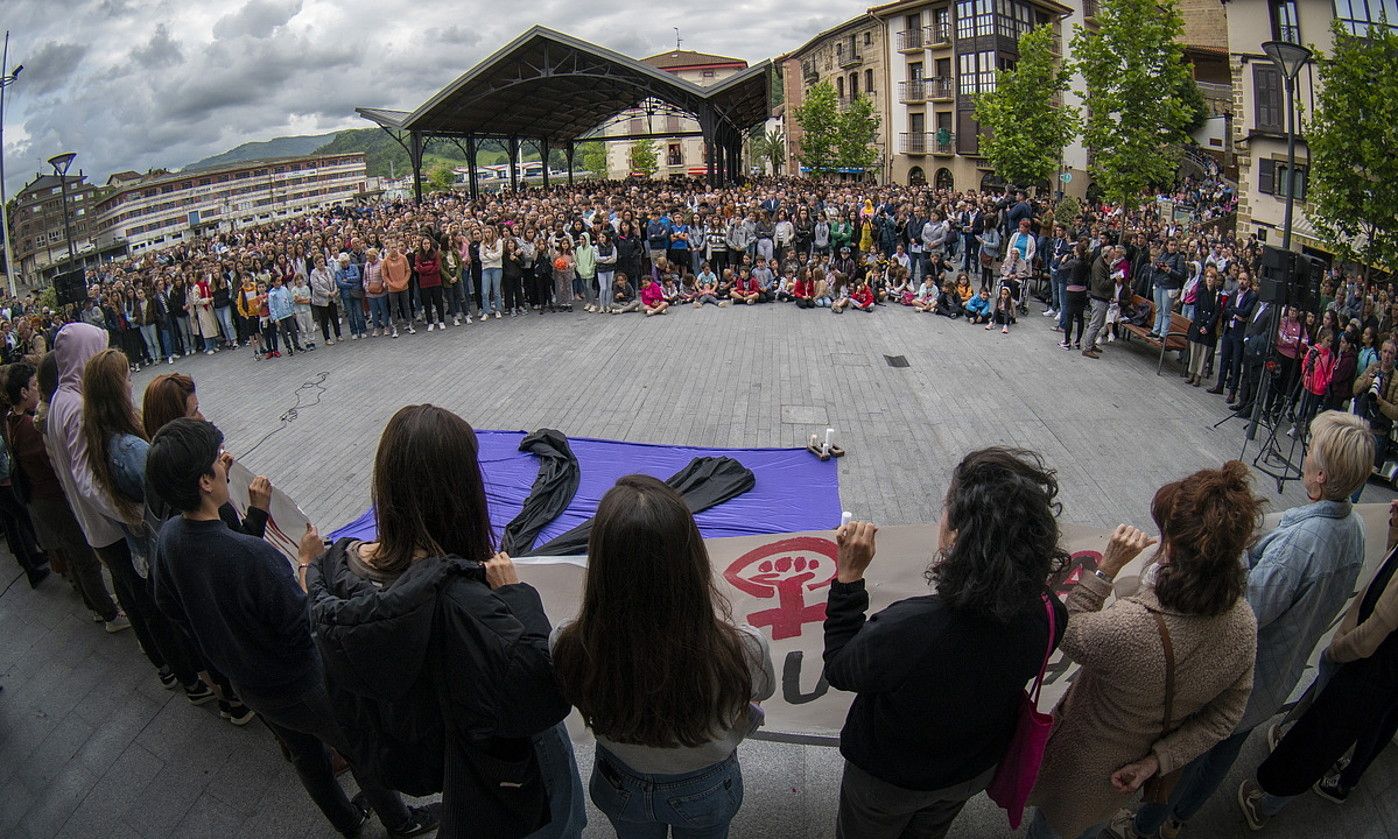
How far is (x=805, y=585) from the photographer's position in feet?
12.8

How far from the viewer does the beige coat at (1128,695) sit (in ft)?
7.50

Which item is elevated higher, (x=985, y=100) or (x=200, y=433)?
(x=985, y=100)

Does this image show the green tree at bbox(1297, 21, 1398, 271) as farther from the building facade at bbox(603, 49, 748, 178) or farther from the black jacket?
the building facade at bbox(603, 49, 748, 178)

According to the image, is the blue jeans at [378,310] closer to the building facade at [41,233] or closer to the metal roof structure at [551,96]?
the metal roof structure at [551,96]

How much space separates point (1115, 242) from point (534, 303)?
10912 mm

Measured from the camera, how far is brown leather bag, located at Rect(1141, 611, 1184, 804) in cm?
227

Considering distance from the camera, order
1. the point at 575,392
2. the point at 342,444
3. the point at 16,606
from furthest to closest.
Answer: the point at 575,392 → the point at 342,444 → the point at 16,606

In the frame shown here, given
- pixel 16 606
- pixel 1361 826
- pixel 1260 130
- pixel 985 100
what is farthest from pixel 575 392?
pixel 985 100

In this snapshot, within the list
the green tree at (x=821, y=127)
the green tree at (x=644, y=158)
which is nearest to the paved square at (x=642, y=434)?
the green tree at (x=821, y=127)

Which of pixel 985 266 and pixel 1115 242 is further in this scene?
pixel 985 266

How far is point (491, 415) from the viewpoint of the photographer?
30.9 feet

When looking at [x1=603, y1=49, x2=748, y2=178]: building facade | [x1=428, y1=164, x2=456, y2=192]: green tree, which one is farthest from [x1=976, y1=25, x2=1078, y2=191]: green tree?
[x1=428, y1=164, x2=456, y2=192]: green tree

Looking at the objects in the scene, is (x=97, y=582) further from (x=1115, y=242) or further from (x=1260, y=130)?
(x=1260, y=130)

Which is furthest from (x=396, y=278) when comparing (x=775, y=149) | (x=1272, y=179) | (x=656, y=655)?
(x=775, y=149)
